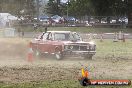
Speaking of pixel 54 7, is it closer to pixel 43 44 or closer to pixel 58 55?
pixel 43 44

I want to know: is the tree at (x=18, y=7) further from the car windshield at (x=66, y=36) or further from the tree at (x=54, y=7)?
the car windshield at (x=66, y=36)

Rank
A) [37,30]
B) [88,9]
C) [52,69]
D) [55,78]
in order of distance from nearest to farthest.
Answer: [55,78], [52,69], [37,30], [88,9]

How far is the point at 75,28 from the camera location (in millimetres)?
57281

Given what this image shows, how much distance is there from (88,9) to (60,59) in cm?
5026

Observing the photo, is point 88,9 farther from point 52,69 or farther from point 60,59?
point 52,69

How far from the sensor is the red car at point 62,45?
66.1 ft

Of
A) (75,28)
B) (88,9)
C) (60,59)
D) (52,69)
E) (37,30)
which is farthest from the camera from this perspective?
(88,9)

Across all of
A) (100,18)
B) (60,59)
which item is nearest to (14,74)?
(60,59)

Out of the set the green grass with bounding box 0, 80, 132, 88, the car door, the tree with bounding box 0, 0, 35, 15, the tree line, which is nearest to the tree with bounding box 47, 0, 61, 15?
the tree line

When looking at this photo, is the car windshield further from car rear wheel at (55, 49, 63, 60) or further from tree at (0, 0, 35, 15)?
tree at (0, 0, 35, 15)

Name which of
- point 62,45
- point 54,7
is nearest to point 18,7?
point 54,7

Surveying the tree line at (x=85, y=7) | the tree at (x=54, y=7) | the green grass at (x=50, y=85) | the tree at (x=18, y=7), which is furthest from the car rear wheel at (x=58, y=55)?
the tree at (x=54, y=7)

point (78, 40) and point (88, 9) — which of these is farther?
point (88, 9)

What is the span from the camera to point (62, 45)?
20.3 meters
